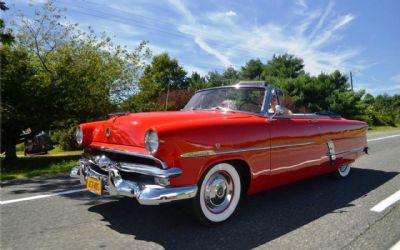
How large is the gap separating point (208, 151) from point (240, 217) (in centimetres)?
99

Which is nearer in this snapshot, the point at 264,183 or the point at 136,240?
the point at 136,240

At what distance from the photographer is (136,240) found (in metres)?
3.35

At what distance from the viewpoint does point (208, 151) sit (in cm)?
353

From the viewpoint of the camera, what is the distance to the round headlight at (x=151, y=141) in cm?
333

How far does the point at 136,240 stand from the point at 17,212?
67.5 inches

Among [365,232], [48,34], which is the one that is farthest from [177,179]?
[48,34]

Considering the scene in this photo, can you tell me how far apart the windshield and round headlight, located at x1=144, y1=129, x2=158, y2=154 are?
5.02 feet

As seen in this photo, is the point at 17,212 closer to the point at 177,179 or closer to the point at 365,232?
the point at 177,179

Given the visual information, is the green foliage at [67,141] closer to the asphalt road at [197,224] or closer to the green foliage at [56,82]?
the green foliage at [56,82]

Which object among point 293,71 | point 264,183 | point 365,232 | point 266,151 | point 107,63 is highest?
point 293,71

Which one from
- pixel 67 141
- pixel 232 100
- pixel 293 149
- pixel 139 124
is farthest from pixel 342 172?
pixel 67 141

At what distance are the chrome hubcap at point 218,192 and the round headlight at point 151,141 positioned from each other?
0.73 meters

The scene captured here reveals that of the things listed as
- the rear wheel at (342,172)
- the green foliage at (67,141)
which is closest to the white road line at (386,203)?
the rear wheel at (342,172)

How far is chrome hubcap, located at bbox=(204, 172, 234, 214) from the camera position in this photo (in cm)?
373
